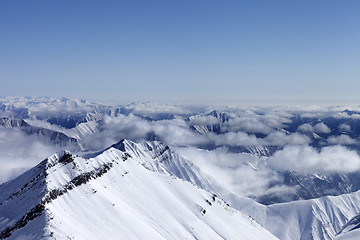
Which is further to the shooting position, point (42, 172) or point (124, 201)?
point (124, 201)

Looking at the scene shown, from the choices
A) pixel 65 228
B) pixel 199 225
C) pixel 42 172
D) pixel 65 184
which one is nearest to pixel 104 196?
pixel 65 184

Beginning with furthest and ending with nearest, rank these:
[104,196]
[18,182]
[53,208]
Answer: [18,182] < [104,196] < [53,208]

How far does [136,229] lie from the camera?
136500mm

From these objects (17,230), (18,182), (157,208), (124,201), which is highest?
(17,230)

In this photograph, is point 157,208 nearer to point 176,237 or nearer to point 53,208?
point 176,237

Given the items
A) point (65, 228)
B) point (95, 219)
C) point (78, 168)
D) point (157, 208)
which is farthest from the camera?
point (157, 208)

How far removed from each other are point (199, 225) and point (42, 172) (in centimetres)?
10887

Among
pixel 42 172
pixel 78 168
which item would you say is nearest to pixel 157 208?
pixel 78 168

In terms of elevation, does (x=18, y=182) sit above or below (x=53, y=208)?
below

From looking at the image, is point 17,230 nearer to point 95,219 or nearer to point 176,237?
point 95,219

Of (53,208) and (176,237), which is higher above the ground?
(53,208)

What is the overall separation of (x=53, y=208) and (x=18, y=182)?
79.8 metres

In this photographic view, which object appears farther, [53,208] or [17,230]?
[53,208]

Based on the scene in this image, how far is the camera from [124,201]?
568ft
